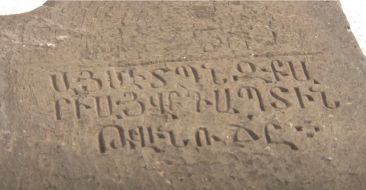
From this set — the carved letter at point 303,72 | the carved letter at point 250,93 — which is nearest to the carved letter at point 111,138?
the carved letter at point 250,93

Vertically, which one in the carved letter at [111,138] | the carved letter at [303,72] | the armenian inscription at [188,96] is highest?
the carved letter at [303,72]

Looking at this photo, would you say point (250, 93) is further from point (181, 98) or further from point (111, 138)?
point (111, 138)

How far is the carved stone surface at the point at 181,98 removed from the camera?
2.36 meters

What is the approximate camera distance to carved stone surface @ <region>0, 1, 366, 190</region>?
2355 millimetres

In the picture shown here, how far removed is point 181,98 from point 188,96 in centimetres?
3

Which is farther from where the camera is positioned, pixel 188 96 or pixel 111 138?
pixel 188 96

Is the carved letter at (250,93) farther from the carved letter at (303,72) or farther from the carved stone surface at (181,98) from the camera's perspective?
the carved letter at (303,72)

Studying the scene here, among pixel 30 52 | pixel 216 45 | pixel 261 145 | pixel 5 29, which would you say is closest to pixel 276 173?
pixel 261 145

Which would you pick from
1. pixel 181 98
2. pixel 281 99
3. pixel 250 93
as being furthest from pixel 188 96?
pixel 281 99

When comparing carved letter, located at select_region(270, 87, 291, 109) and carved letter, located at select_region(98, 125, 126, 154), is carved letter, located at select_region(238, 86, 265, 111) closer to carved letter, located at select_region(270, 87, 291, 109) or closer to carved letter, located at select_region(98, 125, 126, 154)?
carved letter, located at select_region(270, 87, 291, 109)

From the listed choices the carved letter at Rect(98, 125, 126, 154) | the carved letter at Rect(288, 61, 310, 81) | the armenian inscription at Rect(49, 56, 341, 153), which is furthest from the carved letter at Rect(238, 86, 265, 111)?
the carved letter at Rect(98, 125, 126, 154)

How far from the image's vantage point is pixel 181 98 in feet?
8.27

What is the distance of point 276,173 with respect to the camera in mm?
2355

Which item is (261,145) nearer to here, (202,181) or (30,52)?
(202,181)
